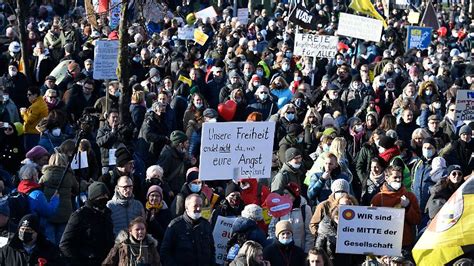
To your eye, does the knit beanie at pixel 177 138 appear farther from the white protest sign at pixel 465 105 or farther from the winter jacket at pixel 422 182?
the white protest sign at pixel 465 105

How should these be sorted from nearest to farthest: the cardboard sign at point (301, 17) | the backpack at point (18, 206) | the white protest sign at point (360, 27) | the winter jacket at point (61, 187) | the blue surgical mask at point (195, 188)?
the backpack at point (18, 206), the winter jacket at point (61, 187), the blue surgical mask at point (195, 188), the cardboard sign at point (301, 17), the white protest sign at point (360, 27)

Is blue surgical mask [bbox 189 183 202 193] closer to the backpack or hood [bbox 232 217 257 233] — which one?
hood [bbox 232 217 257 233]

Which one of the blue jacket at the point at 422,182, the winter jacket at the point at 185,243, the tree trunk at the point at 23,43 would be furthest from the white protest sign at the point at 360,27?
the winter jacket at the point at 185,243

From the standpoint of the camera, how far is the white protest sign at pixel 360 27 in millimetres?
25406

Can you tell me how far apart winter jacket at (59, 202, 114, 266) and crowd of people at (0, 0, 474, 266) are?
11 millimetres

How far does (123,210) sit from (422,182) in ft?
13.5

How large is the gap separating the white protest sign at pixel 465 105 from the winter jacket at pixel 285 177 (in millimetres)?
4305

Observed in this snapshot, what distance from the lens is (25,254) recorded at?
10.0 meters

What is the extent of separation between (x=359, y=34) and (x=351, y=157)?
10618mm

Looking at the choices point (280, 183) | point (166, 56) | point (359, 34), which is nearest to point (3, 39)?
point (166, 56)

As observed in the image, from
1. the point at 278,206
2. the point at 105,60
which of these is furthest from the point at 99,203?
the point at 105,60

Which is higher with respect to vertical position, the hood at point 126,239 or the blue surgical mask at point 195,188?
the blue surgical mask at point 195,188

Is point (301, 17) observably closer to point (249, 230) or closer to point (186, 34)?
point (186, 34)

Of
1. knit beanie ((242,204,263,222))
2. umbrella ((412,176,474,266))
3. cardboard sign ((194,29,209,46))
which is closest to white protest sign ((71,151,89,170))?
knit beanie ((242,204,263,222))
